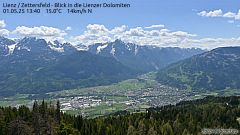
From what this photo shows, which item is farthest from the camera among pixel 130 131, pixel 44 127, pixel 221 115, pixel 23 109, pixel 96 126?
pixel 221 115

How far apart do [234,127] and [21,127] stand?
110520 mm

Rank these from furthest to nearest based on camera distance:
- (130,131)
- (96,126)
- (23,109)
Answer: (96,126), (23,109), (130,131)

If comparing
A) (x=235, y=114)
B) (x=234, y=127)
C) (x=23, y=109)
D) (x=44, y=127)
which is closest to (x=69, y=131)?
(x=44, y=127)

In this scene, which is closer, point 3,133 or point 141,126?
point 3,133

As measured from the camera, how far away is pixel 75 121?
332 ft

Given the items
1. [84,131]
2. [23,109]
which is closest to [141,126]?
[84,131]

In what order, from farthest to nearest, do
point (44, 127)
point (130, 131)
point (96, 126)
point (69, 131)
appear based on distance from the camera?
point (96, 126), point (130, 131), point (69, 131), point (44, 127)

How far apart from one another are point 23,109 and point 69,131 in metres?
37.5

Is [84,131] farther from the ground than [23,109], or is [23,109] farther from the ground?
[23,109]

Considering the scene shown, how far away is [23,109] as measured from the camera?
97.7 m

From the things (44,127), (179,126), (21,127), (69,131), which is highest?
(21,127)

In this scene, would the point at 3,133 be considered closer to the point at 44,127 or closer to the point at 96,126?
the point at 44,127

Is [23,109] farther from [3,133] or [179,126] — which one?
[179,126]

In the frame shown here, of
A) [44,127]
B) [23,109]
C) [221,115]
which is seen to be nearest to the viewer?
[44,127]
